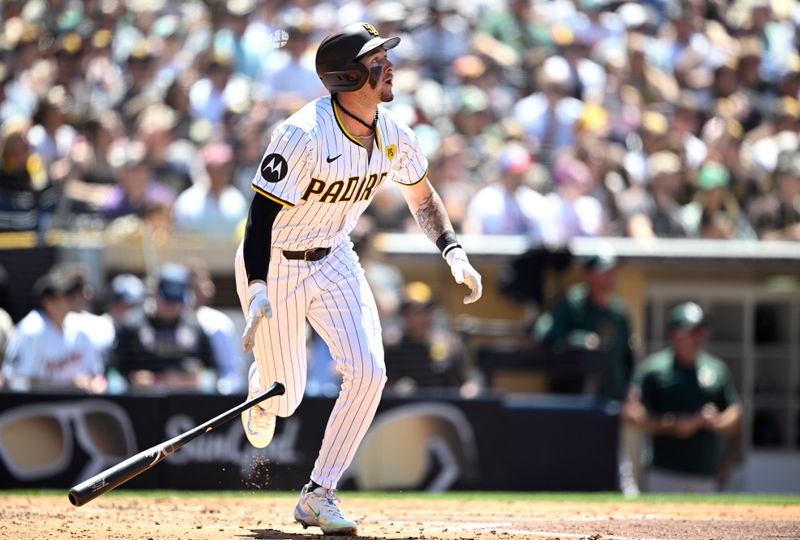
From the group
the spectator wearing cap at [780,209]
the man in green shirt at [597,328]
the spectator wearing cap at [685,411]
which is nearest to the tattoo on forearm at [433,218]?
the man in green shirt at [597,328]

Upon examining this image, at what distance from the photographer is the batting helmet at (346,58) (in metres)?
5.77

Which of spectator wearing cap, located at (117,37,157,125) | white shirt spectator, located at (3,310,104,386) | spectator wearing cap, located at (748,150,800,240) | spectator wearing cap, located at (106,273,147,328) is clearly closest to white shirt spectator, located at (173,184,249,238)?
spectator wearing cap, located at (106,273,147,328)

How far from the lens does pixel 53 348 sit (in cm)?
928

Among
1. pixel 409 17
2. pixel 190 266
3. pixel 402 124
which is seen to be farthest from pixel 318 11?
pixel 402 124

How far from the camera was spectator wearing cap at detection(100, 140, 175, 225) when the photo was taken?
10.7m

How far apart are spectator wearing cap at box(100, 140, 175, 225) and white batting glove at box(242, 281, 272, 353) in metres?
5.17

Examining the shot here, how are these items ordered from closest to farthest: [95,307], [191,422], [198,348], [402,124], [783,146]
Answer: [402,124]
[191,422]
[198,348]
[95,307]
[783,146]

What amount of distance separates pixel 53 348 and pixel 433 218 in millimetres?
4016

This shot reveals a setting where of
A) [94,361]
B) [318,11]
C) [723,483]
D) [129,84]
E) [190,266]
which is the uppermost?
[318,11]

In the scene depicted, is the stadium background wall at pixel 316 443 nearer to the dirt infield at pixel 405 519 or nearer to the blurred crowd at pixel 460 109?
the dirt infield at pixel 405 519

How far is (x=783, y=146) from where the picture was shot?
12.7 m

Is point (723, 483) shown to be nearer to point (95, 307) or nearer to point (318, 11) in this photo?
point (95, 307)

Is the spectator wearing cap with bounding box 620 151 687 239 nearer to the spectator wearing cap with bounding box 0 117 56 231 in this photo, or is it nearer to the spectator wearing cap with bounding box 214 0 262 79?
the spectator wearing cap with bounding box 214 0 262 79

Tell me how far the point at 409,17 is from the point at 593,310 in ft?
13.1
